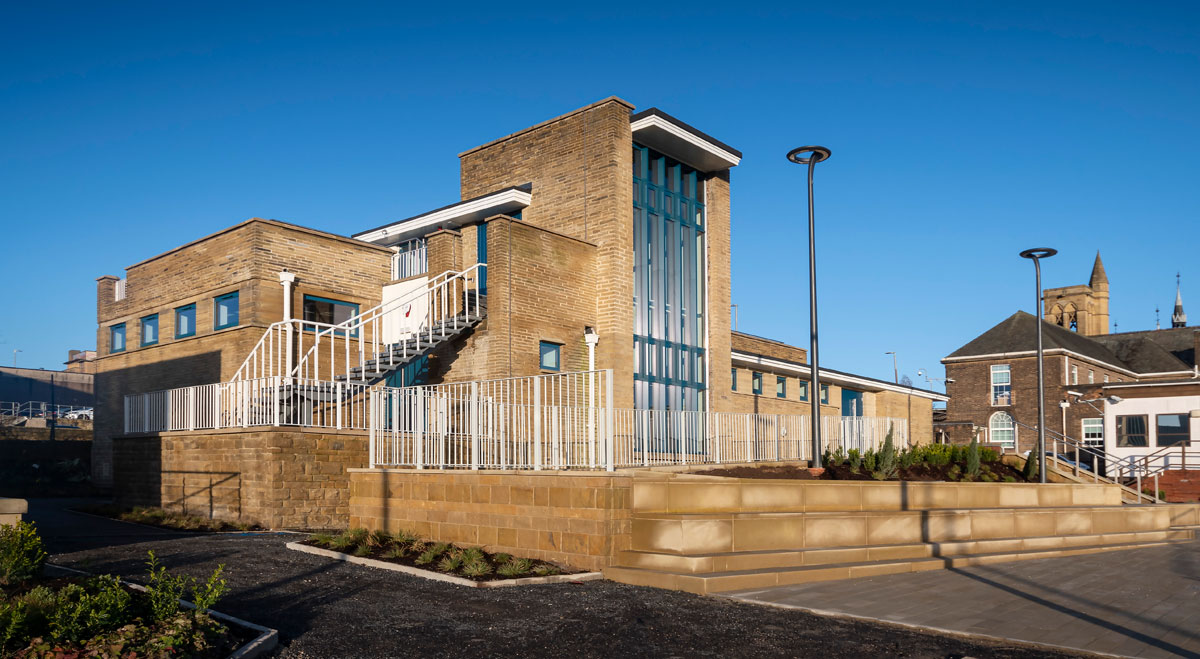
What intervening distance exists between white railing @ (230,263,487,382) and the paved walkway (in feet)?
37.8

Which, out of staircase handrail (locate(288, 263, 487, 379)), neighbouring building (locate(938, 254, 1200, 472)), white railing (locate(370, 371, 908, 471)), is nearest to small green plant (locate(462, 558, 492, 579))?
white railing (locate(370, 371, 908, 471))

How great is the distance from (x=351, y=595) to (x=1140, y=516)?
1715 cm

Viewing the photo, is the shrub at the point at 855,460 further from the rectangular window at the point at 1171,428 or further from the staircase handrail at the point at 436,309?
the rectangular window at the point at 1171,428

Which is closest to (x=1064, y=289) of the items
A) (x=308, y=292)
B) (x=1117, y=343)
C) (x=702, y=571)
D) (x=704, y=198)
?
(x=1117, y=343)

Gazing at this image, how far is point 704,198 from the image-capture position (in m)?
25.9

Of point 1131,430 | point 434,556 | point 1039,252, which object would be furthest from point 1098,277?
point 434,556

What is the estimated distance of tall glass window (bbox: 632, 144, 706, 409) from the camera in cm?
2359

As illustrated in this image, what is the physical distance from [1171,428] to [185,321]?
1460 inches

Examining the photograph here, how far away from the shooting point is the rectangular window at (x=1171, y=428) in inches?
1475

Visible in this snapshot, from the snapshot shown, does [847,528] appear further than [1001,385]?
No

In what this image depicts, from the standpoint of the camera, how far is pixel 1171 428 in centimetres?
3784

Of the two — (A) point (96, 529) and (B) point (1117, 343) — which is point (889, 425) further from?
(B) point (1117, 343)

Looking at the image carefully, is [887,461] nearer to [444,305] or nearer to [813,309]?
[813,309]

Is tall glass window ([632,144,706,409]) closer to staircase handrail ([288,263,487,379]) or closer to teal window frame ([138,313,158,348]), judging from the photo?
staircase handrail ([288,263,487,379])
